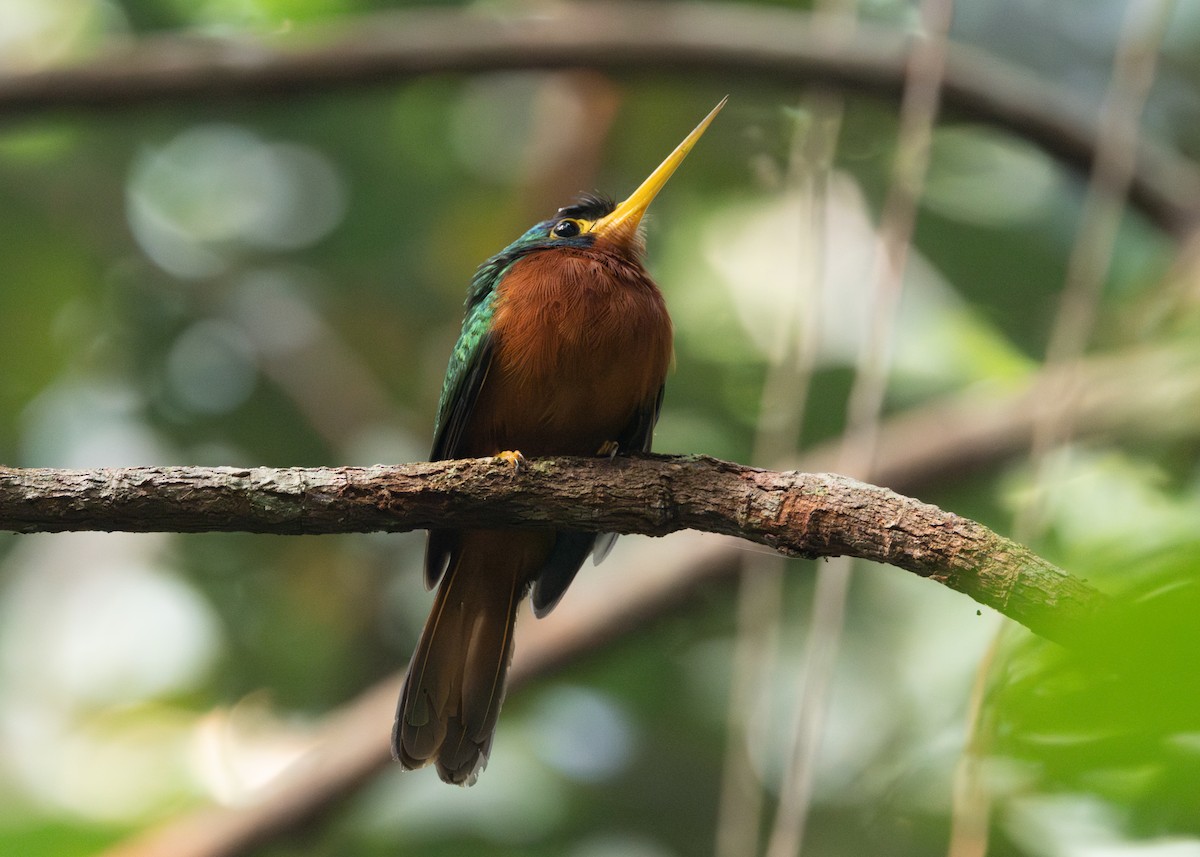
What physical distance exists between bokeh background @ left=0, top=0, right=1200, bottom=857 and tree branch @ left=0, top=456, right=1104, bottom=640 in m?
0.80

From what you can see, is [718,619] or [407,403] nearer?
[718,619]

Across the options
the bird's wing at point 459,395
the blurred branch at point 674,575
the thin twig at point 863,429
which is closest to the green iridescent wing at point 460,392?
the bird's wing at point 459,395

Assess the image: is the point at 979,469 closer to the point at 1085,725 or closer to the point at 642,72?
the point at 642,72

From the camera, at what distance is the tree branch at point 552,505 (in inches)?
56.9

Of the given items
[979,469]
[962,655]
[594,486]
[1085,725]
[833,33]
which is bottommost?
[1085,725]

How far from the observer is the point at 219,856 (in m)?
3.17

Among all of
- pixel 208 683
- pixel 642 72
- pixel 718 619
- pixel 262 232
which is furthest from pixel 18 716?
pixel 642 72

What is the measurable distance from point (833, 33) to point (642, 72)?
65 cm

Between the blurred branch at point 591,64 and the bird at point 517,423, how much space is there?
161cm

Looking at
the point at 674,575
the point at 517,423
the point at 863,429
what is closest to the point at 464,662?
the point at 517,423

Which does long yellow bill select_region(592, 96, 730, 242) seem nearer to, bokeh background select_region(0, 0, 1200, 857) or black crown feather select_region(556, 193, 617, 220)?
black crown feather select_region(556, 193, 617, 220)

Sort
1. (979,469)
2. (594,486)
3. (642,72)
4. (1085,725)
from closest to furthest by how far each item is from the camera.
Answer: (1085,725) < (594,486) < (979,469) < (642,72)

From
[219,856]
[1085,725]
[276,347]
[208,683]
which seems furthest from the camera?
[276,347]

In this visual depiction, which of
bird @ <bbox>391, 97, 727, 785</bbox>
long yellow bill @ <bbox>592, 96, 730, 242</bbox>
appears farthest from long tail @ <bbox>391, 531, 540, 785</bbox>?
long yellow bill @ <bbox>592, 96, 730, 242</bbox>
